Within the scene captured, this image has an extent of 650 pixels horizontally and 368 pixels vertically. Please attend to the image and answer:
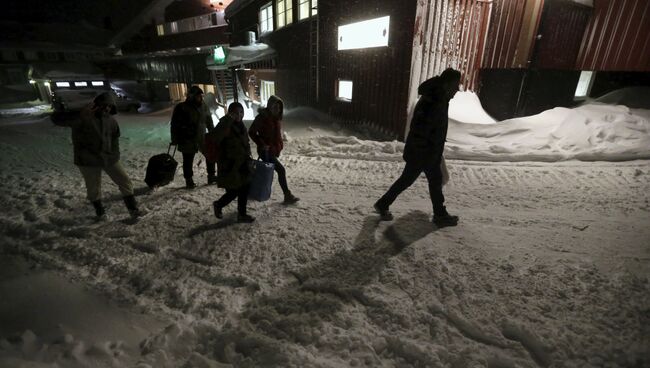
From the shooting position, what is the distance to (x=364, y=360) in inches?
83.0

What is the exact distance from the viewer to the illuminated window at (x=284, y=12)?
12.9m

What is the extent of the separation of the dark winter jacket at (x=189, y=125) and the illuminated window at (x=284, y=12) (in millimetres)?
9839

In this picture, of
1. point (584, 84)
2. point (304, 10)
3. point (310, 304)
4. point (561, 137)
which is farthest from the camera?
point (304, 10)

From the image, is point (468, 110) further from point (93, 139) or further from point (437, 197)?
point (93, 139)

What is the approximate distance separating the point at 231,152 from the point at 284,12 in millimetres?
12541

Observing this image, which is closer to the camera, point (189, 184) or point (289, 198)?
point (289, 198)

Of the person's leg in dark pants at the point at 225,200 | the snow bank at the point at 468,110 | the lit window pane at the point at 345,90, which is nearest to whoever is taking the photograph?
the person's leg in dark pants at the point at 225,200

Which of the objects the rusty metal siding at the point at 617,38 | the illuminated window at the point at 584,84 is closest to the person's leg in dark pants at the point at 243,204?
the rusty metal siding at the point at 617,38

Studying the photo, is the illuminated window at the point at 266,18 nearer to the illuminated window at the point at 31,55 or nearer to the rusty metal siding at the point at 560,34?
the rusty metal siding at the point at 560,34

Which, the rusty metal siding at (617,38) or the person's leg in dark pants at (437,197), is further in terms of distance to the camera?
the rusty metal siding at (617,38)

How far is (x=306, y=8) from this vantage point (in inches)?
460

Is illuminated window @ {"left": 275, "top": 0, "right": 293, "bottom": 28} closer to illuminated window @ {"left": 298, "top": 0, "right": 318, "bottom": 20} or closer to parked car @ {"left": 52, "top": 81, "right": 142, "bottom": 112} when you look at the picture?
illuminated window @ {"left": 298, "top": 0, "right": 318, "bottom": 20}

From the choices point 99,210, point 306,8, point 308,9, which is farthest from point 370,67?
point 99,210

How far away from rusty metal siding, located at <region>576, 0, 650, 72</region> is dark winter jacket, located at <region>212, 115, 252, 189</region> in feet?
36.8
